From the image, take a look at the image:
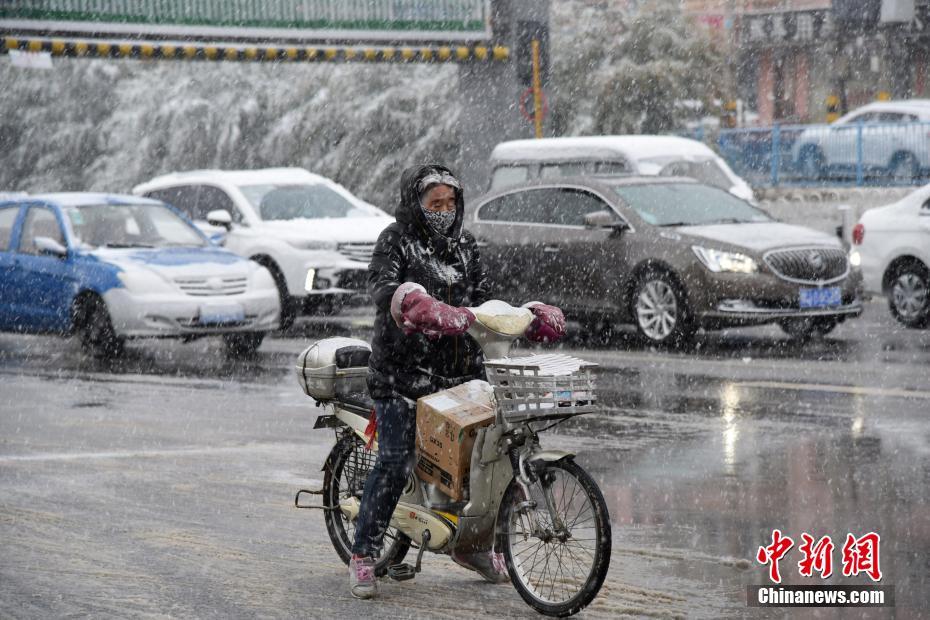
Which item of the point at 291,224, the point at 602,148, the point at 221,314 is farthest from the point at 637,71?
the point at 221,314

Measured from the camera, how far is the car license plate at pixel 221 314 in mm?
15266

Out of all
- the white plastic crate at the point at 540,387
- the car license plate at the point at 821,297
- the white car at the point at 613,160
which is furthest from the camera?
the white car at the point at 613,160

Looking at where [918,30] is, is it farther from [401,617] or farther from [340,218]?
[401,617]

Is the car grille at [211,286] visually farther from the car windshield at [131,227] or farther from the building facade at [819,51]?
the building facade at [819,51]

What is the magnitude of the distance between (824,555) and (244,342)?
9.98m

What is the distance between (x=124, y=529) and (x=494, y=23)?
74.2 feet

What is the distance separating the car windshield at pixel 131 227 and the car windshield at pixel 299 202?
99.3 inches

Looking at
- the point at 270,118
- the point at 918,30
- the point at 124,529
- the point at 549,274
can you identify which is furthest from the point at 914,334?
the point at 270,118

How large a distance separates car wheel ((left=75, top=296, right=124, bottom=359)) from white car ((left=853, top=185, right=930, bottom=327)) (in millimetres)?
7541

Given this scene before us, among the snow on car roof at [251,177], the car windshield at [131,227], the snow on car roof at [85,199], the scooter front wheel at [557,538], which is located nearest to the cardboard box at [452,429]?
the scooter front wheel at [557,538]

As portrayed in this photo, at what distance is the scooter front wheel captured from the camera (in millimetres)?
5762

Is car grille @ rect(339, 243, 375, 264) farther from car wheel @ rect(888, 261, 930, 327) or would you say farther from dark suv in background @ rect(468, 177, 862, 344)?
car wheel @ rect(888, 261, 930, 327)

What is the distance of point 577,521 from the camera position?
5836 mm

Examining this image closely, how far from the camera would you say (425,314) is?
5.71 metres
